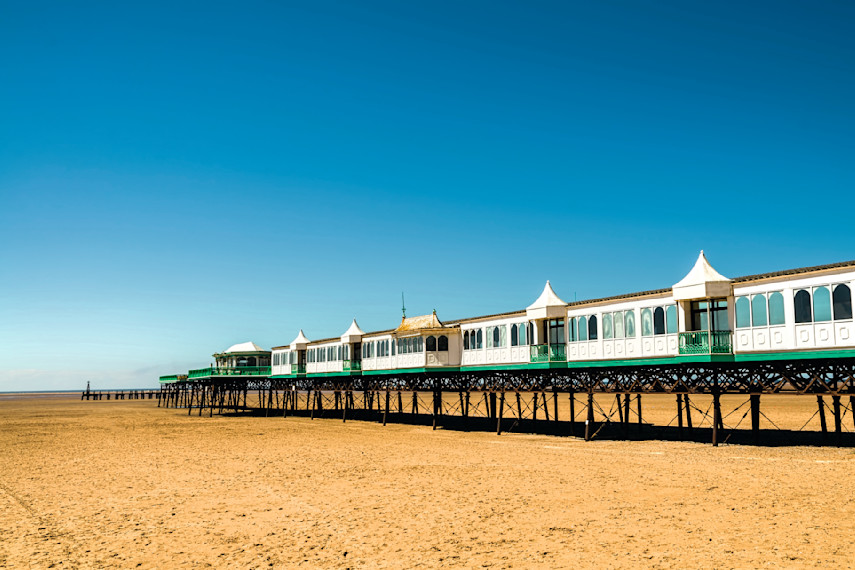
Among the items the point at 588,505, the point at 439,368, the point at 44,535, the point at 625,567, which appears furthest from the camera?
the point at 439,368

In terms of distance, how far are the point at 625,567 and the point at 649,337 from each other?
688 inches

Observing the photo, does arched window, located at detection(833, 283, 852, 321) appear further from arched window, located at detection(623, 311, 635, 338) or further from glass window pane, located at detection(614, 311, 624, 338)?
glass window pane, located at detection(614, 311, 624, 338)

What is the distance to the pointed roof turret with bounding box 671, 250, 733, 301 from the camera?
25.4 m

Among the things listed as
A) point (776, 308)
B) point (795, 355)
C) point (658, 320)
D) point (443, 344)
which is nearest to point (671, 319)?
point (658, 320)

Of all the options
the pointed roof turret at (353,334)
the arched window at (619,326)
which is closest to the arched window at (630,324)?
the arched window at (619,326)

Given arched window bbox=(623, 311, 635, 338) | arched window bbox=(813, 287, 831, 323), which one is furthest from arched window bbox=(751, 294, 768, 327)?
arched window bbox=(623, 311, 635, 338)

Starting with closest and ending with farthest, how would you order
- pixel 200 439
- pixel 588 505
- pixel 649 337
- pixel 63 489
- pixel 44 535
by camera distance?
pixel 44 535
pixel 588 505
pixel 63 489
pixel 649 337
pixel 200 439

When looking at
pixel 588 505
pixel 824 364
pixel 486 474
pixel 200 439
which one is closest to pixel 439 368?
pixel 200 439

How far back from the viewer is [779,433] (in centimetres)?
3366

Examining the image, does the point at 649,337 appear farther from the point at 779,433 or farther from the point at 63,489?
the point at 63,489

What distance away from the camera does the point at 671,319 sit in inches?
1072

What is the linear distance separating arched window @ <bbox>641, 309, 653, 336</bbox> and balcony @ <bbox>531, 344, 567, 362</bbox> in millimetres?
4366

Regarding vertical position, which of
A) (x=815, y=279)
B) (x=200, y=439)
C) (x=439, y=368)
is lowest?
(x=200, y=439)

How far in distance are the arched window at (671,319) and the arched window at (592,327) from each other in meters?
3.66
